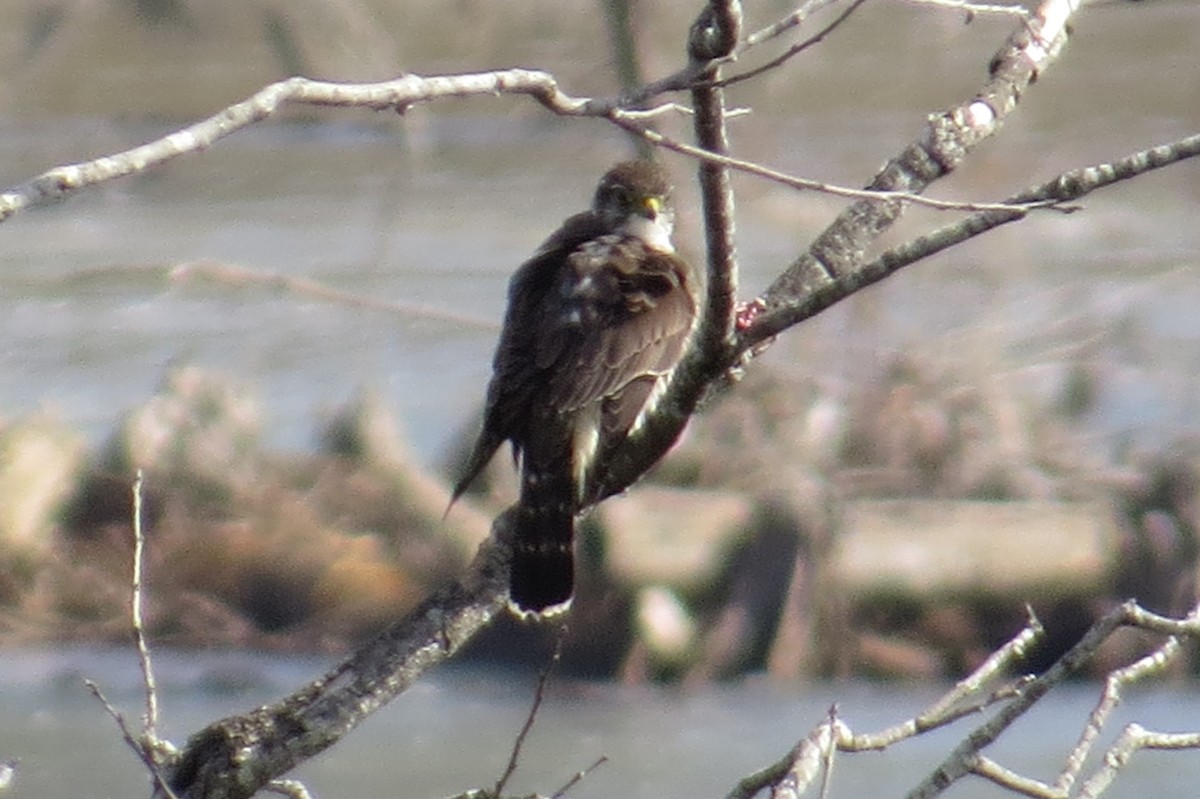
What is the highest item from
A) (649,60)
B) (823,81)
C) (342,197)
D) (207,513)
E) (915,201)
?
(823,81)

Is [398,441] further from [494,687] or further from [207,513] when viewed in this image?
[494,687]

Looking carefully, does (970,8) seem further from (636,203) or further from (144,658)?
(636,203)

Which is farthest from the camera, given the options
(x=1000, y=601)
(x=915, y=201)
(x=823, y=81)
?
(x=823, y=81)

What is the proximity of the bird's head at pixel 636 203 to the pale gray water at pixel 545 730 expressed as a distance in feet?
9.44

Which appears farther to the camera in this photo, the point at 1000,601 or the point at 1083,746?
the point at 1000,601

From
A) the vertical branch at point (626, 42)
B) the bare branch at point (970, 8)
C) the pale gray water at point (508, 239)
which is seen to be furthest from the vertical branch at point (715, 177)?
the pale gray water at point (508, 239)

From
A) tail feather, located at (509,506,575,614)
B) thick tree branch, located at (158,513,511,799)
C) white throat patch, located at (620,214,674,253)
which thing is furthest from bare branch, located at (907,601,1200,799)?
white throat patch, located at (620,214,674,253)

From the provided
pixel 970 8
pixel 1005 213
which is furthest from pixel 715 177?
pixel 970 8

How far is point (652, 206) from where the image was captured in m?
4.76

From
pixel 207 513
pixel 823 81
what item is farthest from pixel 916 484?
pixel 823 81

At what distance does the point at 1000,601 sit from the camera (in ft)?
28.4

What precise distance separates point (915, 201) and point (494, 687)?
6.03 meters

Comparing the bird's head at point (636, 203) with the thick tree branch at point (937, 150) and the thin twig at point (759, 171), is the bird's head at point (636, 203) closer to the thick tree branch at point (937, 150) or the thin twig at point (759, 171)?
the thick tree branch at point (937, 150)

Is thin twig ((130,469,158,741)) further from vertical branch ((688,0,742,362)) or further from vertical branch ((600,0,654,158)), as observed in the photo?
vertical branch ((600,0,654,158))
